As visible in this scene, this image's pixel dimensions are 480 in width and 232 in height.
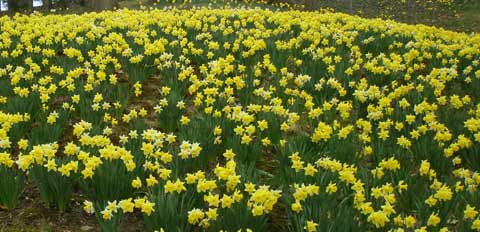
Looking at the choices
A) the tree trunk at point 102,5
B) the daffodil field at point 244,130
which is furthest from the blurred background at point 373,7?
the daffodil field at point 244,130

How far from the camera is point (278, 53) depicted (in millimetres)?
7039

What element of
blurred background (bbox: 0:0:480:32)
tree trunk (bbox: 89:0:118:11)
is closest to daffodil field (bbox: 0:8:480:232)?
tree trunk (bbox: 89:0:118:11)

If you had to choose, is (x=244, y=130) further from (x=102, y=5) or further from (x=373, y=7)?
(x=373, y=7)

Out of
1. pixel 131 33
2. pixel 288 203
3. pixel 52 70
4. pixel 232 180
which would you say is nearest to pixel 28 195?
pixel 232 180

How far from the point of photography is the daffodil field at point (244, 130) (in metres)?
3.08

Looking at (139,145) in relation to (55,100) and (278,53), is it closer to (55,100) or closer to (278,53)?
(55,100)

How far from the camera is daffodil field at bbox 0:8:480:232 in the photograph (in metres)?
3.08

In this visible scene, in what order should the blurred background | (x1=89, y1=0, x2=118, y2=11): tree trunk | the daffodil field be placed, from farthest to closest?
the blurred background → (x1=89, y1=0, x2=118, y2=11): tree trunk → the daffodil field

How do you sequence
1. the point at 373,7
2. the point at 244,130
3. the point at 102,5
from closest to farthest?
the point at 244,130 < the point at 102,5 < the point at 373,7

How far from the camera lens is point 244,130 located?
163 inches

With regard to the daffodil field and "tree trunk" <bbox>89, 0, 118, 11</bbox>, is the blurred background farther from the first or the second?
the daffodil field

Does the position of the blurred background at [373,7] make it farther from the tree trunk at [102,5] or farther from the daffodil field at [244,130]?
the daffodil field at [244,130]

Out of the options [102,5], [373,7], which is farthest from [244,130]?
[373,7]

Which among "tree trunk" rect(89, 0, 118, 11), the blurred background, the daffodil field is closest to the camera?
the daffodil field
